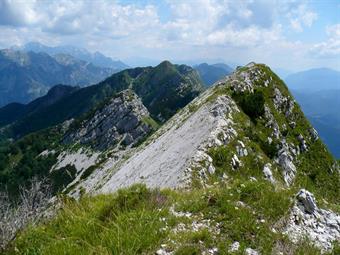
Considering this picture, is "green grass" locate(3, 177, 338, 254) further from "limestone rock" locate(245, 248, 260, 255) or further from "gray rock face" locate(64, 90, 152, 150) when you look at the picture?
"gray rock face" locate(64, 90, 152, 150)

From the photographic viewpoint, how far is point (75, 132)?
167250mm

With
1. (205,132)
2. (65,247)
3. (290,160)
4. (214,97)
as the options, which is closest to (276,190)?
(65,247)

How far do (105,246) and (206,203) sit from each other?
3.41m

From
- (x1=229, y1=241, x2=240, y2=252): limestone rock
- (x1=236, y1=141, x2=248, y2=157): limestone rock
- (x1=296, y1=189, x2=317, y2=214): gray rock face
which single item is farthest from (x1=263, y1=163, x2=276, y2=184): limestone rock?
(x1=229, y1=241, x2=240, y2=252): limestone rock

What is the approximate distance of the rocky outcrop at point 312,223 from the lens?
8.92 m

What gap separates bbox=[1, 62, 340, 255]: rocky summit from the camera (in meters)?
8.20

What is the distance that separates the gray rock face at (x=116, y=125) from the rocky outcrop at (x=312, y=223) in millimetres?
125035

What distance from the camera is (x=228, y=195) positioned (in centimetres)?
1039

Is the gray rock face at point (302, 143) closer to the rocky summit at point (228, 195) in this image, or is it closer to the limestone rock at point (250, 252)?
the rocky summit at point (228, 195)

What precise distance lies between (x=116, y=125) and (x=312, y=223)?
14099 cm

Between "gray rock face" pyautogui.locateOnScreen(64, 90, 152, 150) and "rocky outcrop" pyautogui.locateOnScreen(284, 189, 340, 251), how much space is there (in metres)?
125

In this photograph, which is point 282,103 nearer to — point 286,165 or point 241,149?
point 286,165

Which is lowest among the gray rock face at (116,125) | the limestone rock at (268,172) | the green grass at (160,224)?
the gray rock face at (116,125)

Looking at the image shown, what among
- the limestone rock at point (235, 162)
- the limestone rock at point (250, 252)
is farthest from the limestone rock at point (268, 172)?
the limestone rock at point (250, 252)
